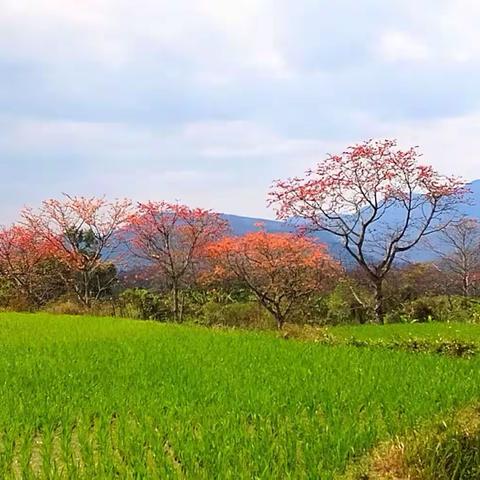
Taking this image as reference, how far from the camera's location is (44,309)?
59.7 ft

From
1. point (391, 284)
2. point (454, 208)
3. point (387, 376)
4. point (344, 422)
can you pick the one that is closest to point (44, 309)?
point (391, 284)

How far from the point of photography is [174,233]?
19.0 meters

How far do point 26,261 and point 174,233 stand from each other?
659cm

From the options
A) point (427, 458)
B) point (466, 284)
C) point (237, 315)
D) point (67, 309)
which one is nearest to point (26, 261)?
point (67, 309)

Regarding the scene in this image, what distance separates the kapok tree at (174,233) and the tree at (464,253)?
369 inches

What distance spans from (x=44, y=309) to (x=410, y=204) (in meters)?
11.8

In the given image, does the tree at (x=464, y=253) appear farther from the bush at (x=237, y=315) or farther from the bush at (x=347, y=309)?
the bush at (x=237, y=315)

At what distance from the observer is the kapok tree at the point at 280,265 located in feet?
53.0

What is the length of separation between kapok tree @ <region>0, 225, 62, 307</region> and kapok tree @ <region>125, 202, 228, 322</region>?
449 centimetres

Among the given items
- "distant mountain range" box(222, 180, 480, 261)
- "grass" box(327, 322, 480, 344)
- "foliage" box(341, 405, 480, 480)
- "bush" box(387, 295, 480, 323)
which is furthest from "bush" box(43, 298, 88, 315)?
"foliage" box(341, 405, 480, 480)

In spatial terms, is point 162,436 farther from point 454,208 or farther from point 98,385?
point 454,208

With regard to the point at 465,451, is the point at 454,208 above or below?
above

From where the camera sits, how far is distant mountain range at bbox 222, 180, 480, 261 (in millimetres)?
17719

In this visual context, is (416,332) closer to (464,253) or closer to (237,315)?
(237,315)
